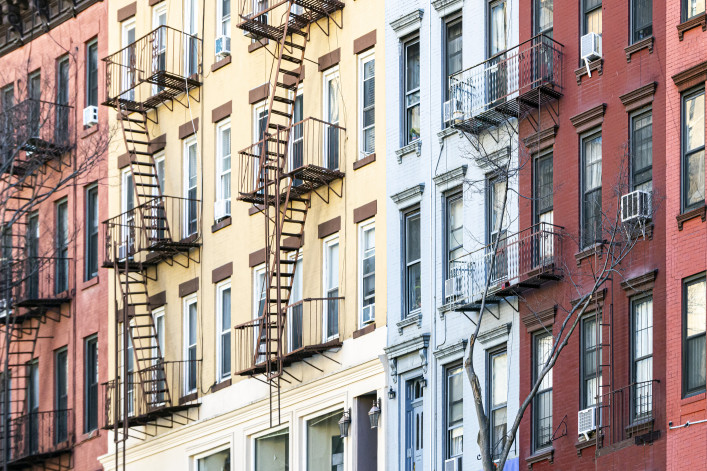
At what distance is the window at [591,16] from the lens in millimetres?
39500

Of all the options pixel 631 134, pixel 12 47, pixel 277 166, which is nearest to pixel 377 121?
pixel 277 166

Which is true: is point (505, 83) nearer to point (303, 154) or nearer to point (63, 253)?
point (303, 154)

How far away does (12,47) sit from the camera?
59500 mm

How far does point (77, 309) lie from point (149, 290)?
3512mm

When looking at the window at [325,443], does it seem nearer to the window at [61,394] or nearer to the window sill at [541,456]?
the window sill at [541,456]

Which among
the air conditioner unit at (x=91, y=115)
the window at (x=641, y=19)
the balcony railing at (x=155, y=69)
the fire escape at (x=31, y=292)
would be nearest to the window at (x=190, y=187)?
the balcony railing at (x=155, y=69)

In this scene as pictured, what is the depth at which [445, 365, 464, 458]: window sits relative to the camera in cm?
4162

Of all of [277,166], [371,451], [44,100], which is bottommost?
[371,451]

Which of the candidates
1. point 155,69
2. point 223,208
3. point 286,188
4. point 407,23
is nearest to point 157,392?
point 223,208

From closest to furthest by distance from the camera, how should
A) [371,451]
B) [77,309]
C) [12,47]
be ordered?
[371,451] < [77,309] < [12,47]

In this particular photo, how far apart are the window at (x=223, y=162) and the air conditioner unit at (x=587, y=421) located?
48.9ft

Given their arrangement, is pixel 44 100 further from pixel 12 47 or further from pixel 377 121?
pixel 377 121

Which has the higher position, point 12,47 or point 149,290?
point 12,47

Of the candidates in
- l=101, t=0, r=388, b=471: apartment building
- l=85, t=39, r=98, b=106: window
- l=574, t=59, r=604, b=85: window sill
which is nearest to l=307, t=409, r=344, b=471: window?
l=101, t=0, r=388, b=471: apartment building
